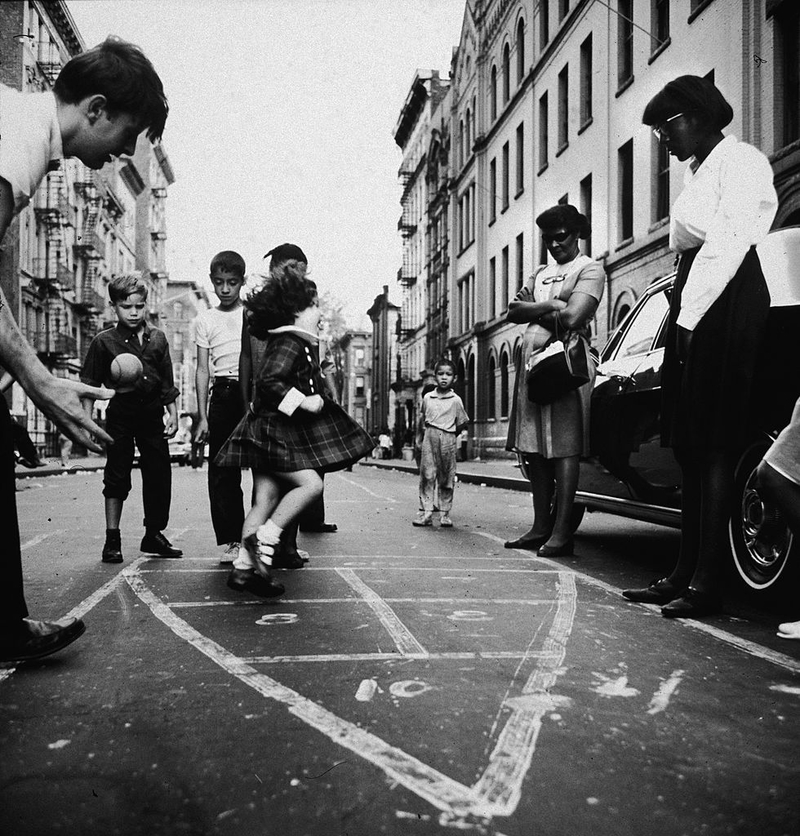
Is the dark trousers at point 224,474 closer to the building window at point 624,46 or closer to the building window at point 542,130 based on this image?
the building window at point 624,46

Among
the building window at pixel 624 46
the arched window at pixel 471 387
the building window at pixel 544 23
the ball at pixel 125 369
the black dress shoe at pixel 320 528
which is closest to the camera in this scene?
the ball at pixel 125 369

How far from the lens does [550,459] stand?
6844mm

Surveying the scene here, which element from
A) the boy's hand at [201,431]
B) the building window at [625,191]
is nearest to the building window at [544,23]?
the building window at [625,191]

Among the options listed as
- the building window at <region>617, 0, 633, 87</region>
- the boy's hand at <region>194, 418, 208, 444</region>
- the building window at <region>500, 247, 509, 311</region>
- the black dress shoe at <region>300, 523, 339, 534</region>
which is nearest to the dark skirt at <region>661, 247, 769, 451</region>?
the boy's hand at <region>194, 418, 208, 444</region>

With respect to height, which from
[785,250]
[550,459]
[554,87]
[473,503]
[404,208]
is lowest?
[473,503]

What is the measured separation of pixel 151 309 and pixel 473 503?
6904 centimetres

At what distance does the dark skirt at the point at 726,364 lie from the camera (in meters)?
4.39

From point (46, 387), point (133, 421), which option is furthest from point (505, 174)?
point (46, 387)

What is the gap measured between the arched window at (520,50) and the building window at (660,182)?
1265 cm

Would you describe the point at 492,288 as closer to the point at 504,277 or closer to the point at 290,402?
the point at 504,277

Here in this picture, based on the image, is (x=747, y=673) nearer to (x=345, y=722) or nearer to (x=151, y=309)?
(x=345, y=722)

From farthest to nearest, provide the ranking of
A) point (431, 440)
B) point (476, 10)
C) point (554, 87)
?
point (476, 10), point (554, 87), point (431, 440)

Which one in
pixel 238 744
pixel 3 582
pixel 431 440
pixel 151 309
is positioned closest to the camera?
pixel 238 744

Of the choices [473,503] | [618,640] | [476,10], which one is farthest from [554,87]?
[618,640]
